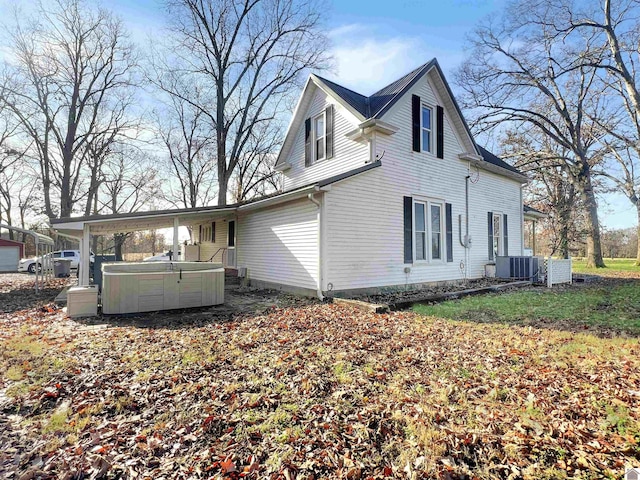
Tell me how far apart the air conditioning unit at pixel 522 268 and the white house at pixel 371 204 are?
0.87 metres

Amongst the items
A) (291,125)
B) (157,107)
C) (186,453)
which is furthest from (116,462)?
(157,107)

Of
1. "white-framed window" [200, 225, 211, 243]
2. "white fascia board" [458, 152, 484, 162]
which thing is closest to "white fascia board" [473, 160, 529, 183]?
"white fascia board" [458, 152, 484, 162]

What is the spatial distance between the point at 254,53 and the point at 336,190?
54.5 feet

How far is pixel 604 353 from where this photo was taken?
4570 mm

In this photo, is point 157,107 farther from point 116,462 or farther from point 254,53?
point 116,462

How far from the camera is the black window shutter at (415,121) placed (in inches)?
446

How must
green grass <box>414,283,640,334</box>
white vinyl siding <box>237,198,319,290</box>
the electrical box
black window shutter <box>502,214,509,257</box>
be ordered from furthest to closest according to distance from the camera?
black window shutter <box>502,214,509,257</box>
white vinyl siding <box>237,198,319,290</box>
the electrical box
green grass <box>414,283,640,334</box>

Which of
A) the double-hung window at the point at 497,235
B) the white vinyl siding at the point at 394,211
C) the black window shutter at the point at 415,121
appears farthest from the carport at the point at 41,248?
the double-hung window at the point at 497,235

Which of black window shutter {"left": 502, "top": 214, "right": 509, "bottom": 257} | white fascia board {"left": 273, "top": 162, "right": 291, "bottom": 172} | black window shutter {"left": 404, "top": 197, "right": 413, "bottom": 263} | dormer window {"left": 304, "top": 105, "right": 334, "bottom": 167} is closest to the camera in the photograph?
black window shutter {"left": 404, "top": 197, "right": 413, "bottom": 263}

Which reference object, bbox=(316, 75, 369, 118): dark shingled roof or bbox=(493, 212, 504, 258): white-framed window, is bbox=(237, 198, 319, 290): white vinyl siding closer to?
bbox=(316, 75, 369, 118): dark shingled roof

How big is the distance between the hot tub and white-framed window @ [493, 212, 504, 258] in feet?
39.1

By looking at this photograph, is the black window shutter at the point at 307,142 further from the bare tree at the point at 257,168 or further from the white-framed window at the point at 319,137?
the bare tree at the point at 257,168

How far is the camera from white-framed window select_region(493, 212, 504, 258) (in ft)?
47.4

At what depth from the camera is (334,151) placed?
38.3 feet
